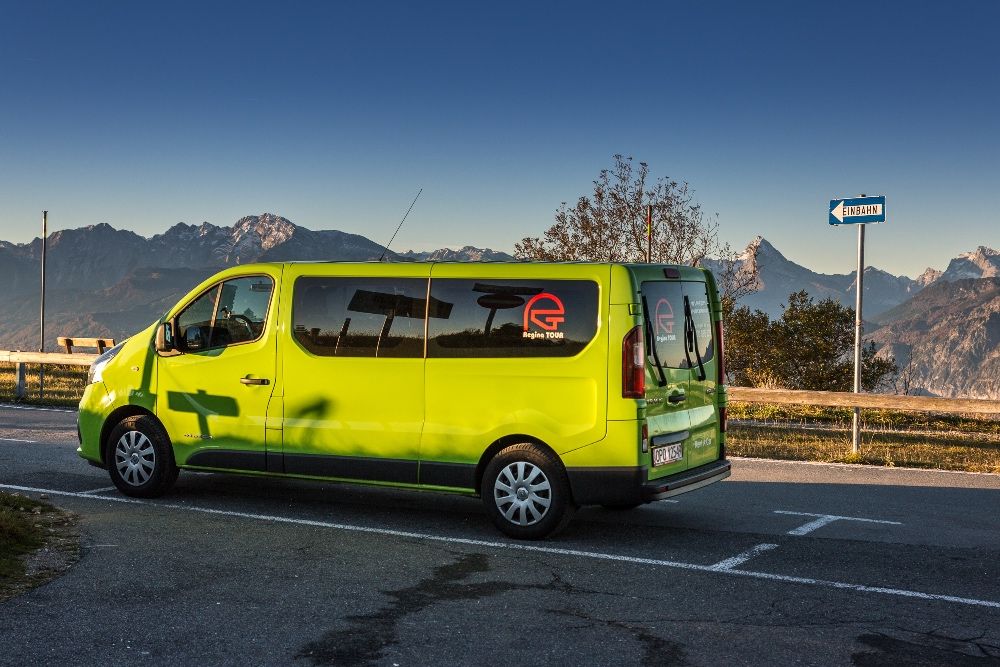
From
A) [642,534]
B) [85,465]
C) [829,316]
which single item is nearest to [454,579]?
[642,534]

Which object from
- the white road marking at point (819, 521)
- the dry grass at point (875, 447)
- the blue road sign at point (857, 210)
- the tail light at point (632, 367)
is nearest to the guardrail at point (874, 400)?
the dry grass at point (875, 447)

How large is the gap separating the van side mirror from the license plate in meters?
4.20

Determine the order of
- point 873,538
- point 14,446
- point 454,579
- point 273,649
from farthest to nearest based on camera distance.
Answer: point 14,446 → point 873,538 → point 454,579 → point 273,649

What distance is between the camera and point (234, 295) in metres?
8.93

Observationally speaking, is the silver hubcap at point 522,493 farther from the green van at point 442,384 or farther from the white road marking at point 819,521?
the white road marking at point 819,521

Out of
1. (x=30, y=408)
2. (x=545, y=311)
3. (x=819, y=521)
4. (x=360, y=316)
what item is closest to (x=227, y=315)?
(x=360, y=316)

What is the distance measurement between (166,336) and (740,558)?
5023mm

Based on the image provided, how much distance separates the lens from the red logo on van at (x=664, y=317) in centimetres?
779

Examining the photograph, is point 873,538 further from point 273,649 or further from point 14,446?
point 14,446

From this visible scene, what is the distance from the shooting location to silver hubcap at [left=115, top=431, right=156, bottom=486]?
9234mm

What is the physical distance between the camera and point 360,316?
8352 mm

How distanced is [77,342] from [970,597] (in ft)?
75.8

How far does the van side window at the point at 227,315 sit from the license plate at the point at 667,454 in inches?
131

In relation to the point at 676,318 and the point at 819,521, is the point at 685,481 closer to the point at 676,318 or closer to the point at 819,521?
the point at 676,318
